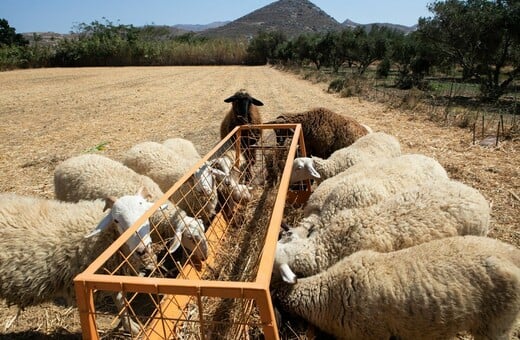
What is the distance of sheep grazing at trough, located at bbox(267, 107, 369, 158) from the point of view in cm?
672

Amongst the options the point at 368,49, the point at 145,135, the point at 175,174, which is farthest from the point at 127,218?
the point at 368,49

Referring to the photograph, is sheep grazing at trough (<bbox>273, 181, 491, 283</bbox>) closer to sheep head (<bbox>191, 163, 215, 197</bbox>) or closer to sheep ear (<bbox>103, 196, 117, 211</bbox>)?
sheep head (<bbox>191, 163, 215, 197</bbox>)

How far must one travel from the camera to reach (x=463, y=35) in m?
24.1

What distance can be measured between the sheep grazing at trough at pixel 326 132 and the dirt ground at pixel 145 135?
6.02 feet

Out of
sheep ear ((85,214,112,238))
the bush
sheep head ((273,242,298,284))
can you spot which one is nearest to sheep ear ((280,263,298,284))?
sheep head ((273,242,298,284))

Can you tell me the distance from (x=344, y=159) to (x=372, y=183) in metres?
1.43

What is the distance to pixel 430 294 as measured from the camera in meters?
2.64

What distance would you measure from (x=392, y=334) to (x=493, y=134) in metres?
7.59

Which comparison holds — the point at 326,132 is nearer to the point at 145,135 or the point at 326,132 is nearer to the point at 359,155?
the point at 359,155

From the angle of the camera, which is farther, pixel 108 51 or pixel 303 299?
pixel 108 51

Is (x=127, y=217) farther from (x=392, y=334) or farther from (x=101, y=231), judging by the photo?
(x=392, y=334)

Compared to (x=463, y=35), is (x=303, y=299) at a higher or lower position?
lower

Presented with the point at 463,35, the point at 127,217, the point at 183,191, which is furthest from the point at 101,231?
the point at 463,35

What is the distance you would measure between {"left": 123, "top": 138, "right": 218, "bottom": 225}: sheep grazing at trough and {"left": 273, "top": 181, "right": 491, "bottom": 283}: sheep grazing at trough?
1.46 metres
